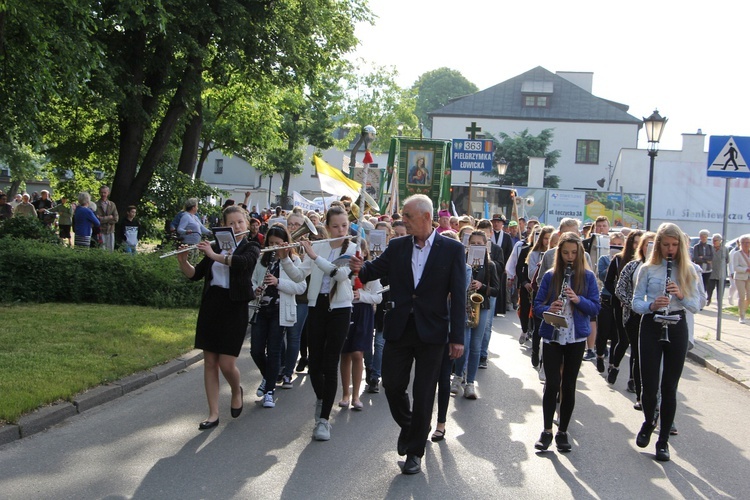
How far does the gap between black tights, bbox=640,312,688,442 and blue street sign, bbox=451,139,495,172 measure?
1454 cm

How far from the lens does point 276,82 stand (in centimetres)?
2325

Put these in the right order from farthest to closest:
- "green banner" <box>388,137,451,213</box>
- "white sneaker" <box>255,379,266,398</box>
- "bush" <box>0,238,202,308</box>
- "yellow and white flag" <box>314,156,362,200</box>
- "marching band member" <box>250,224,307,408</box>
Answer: "green banner" <box>388,137,451,213</box> < "yellow and white flag" <box>314,156,362,200</box> < "bush" <box>0,238,202,308</box> < "white sneaker" <box>255,379,266,398</box> < "marching band member" <box>250,224,307,408</box>

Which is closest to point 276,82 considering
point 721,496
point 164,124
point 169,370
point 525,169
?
point 164,124

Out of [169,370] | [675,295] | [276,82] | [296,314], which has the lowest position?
[169,370]

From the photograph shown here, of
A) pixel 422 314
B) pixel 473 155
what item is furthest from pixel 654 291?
pixel 473 155

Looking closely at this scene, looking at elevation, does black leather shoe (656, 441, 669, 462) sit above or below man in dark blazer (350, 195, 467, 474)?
below

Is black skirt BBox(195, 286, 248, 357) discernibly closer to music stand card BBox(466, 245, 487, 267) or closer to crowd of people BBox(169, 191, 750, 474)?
crowd of people BBox(169, 191, 750, 474)

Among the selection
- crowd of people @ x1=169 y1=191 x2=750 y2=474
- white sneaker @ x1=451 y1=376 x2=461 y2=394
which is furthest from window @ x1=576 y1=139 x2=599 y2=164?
white sneaker @ x1=451 y1=376 x2=461 y2=394

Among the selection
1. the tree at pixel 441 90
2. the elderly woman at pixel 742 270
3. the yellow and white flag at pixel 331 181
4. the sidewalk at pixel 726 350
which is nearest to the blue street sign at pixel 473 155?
the yellow and white flag at pixel 331 181

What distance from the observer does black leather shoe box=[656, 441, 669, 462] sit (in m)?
6.79

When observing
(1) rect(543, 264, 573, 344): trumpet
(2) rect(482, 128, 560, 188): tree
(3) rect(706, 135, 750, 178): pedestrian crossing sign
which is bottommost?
(1) rect(543, 264, 573, 344): trumpet

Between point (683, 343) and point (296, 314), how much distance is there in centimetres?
377

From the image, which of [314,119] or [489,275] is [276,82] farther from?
[314,119]

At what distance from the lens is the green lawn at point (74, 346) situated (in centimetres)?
781
